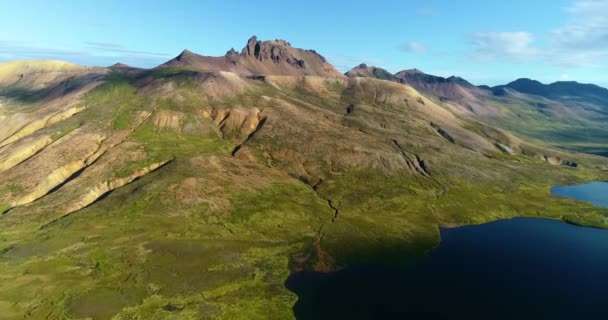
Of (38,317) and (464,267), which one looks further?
(464,267)

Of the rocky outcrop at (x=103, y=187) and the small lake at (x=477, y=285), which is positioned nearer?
the small lake at (x=477, y=285)

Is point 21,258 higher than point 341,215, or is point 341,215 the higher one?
point 341,215

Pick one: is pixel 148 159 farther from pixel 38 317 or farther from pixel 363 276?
pixel 363 276

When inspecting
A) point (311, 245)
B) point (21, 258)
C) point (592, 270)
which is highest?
point (592, 270)

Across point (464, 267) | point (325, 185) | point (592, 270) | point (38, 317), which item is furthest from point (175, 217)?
point (592, 270)

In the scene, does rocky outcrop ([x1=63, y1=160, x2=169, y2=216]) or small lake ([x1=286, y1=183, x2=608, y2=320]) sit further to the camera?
rocky outcrop ([x1=63, y1=160, x2=169, y2=216])

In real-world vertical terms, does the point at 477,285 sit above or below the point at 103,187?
above

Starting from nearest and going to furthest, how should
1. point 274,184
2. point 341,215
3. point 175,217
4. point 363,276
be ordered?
point 363,276 < point 175,217 < point 341,215 < point 274,184

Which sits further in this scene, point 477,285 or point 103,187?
point 103,187
